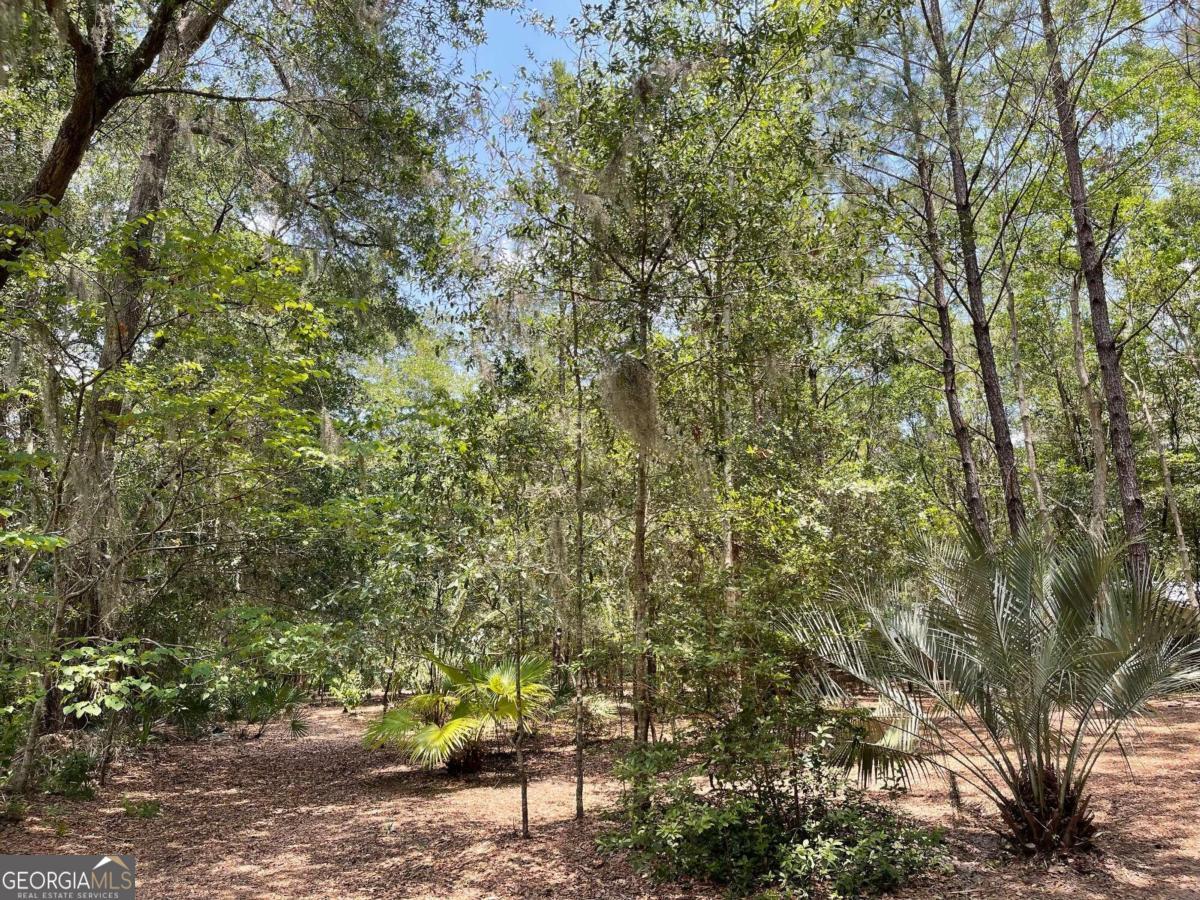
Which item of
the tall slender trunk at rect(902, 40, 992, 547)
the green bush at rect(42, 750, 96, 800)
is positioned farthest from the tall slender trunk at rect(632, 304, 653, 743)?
the green bush at rect(42, 750, 96, 800)

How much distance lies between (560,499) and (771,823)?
9.86 feet

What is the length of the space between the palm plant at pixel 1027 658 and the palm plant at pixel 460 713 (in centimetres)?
383

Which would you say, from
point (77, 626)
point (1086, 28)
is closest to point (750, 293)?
point (1086, 28)

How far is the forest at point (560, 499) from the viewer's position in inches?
178

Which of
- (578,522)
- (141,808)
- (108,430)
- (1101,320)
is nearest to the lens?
(578,522)

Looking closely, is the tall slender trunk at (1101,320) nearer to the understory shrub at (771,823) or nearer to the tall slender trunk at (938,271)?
the tall slender trunk at (938,271)

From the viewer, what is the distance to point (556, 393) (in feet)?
21.0

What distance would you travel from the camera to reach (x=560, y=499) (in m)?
6.22

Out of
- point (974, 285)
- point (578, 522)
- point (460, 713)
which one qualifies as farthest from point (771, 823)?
point (974, 285)

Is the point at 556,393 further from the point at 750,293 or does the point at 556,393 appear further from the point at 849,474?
the point at 849,474

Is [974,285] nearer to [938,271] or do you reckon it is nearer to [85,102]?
[938,271]

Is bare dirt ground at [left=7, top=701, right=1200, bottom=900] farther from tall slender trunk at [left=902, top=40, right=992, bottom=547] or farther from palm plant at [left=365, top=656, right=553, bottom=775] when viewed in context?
tall slender trunk at [left=902, top=40, right=992, bottom=547]

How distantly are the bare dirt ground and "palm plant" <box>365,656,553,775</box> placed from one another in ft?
1.22

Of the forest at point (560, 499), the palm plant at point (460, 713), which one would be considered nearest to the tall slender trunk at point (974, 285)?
the forest at point (560, 499)
